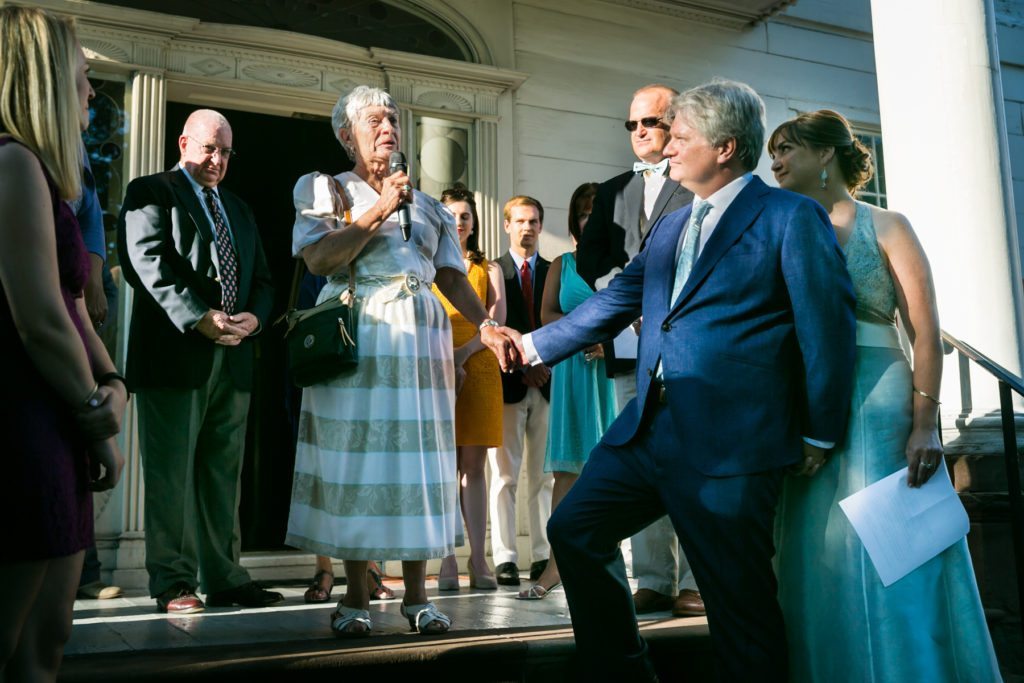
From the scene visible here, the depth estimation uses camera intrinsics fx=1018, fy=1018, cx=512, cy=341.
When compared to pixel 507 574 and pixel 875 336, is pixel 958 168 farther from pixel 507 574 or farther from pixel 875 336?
pixel 507 574

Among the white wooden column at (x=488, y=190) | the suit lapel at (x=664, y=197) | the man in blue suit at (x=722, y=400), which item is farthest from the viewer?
the white wooden column at (x=488, y=190)

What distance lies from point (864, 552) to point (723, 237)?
3.13 ft

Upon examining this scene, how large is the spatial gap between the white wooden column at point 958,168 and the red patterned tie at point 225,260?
3238 millimetres

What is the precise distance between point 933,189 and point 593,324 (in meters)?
2.66

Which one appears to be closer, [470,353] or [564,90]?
[470,353]

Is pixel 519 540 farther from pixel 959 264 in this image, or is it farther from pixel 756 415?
pixel 756 415

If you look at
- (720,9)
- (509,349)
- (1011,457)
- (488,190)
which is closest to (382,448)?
(509,349)

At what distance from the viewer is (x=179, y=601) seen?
408 cm

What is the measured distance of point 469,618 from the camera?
3.90 m

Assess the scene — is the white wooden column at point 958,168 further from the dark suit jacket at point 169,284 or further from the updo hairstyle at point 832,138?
the dark suit jacket at point 169,284

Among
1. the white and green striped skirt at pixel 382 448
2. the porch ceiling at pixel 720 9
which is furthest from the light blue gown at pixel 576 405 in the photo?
the porch ceiling at pixel 720 9

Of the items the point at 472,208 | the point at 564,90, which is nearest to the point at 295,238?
the point at 472,208

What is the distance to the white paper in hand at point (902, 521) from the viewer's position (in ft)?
9.15

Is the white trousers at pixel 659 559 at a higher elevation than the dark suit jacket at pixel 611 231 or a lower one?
lower
